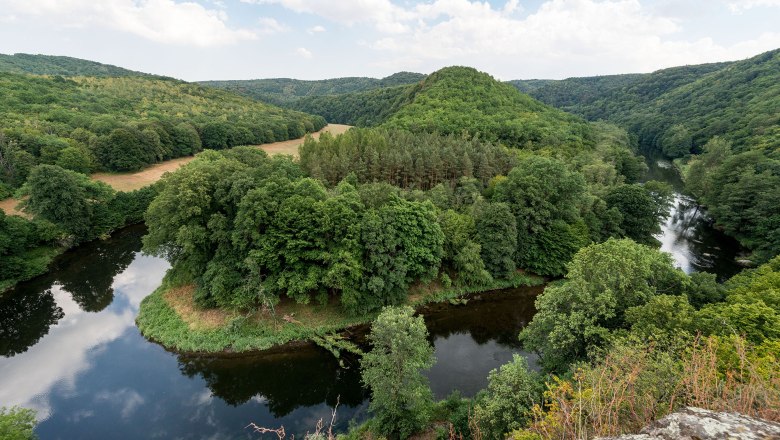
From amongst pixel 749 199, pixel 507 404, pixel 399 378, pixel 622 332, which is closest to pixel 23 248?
pixel 399 378

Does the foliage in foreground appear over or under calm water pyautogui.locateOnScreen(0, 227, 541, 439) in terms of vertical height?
over

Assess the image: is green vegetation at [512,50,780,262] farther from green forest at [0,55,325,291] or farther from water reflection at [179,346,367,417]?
green forest at [0,55,325,291]

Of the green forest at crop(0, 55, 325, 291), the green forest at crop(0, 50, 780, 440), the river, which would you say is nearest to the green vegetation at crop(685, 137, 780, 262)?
the green forest at crop(0, 50, 780, 440)

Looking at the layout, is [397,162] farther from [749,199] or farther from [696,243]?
[749,199]

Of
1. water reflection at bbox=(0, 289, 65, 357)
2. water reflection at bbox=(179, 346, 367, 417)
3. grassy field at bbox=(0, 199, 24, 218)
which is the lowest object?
water reflection at bbox=(0, 289, 65, 357)

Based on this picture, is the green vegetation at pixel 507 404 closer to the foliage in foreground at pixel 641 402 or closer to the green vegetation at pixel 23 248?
the foliage in foreground at pixel 641 402

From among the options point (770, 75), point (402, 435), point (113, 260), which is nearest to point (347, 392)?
point (402, 435)
